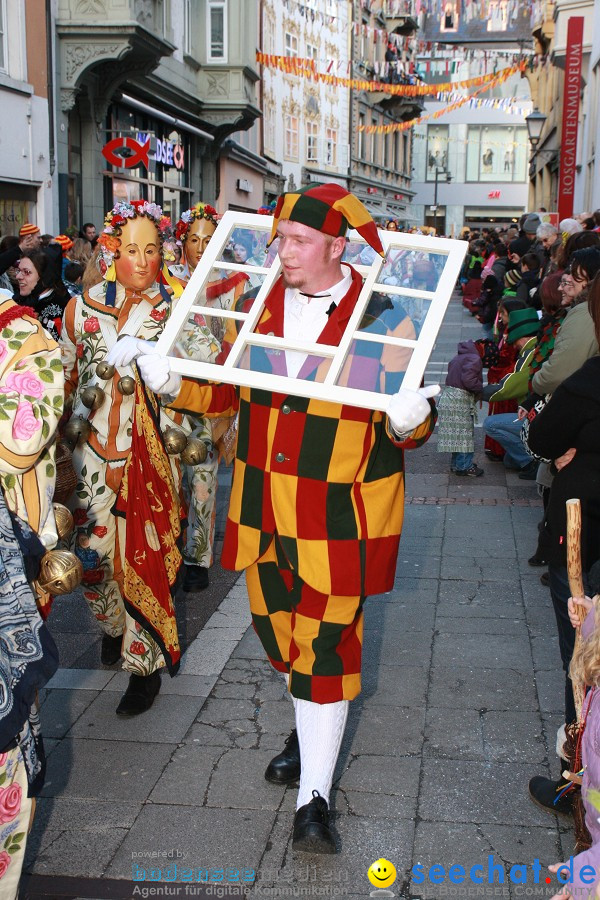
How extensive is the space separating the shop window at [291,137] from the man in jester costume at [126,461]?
113 feet

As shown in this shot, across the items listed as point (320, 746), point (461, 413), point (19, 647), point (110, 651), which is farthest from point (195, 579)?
point (461, 413)

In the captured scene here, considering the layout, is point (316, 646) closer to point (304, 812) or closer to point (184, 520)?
point (304, 812)

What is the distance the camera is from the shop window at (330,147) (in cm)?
4281

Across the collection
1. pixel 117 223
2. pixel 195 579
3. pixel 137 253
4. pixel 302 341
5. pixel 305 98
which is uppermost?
pixel 305 98

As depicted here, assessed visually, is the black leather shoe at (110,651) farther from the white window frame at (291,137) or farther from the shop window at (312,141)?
the shop window at (312,141)

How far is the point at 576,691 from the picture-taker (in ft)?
9.25

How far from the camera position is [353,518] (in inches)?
124

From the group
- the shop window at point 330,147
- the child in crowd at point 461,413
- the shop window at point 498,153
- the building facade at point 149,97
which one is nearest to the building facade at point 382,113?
the shop window at point 330,147

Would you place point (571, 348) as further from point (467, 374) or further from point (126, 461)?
point (467, 374)

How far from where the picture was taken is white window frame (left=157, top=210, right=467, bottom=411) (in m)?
2.87

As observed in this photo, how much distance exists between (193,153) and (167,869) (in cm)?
2357

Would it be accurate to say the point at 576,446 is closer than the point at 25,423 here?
No

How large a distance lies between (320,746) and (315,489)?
82cm

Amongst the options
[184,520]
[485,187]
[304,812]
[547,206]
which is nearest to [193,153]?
[547,206]
